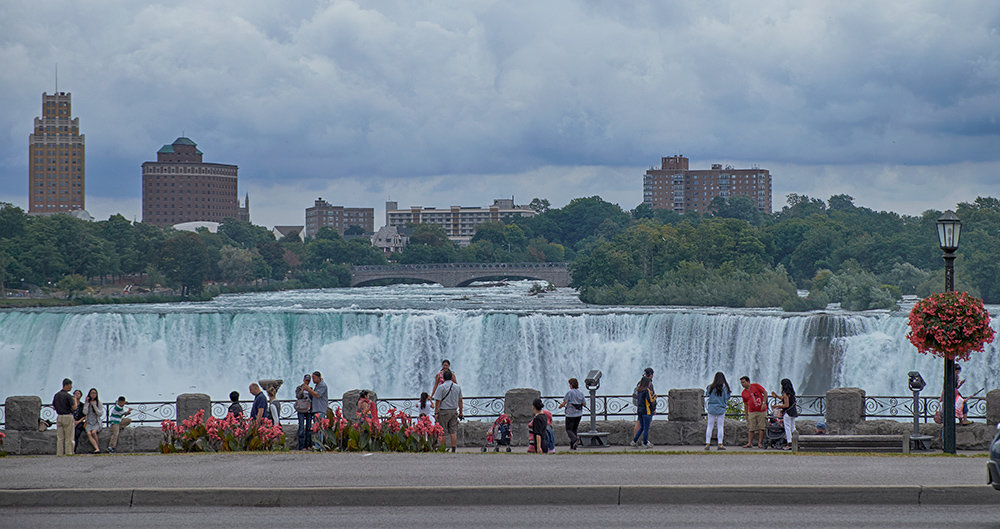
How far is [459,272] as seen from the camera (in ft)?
302

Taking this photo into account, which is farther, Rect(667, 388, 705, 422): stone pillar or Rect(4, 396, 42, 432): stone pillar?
Rect(4, 396, 42, 432): stone pillar

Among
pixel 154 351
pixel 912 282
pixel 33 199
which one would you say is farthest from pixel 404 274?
pixel 33 199

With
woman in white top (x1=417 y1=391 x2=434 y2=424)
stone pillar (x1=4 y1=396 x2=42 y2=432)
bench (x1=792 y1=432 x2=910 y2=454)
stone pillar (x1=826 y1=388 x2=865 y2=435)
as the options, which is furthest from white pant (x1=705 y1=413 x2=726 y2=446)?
stone pillar (x1=4 y1=396 x2=42 y2=432)

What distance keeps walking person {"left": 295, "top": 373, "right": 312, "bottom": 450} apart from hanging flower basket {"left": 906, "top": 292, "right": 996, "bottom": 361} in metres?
8.75

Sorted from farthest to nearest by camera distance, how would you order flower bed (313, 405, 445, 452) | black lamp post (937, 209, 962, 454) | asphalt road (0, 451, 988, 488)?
flower bed (313, 405, 445, 452)
black lamp post (937, 209, 962, 454)
asphalt road (0, 451, 988, 488)

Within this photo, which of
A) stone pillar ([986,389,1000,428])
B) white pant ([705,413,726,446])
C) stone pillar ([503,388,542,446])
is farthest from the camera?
stone pillar ([503,388,542,446])

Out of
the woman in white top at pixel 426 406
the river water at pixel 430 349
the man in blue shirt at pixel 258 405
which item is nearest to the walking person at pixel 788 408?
the woman in white top at pixel 426 406

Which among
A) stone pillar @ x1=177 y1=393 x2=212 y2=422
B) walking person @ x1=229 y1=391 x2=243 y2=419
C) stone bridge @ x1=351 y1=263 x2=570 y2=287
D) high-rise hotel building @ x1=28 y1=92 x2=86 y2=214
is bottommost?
stone pillar @ x1=177 y1=393 x2=212 y2=422

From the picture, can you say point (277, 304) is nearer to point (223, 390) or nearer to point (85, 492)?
point (223, 390)

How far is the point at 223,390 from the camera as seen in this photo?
3953 cm

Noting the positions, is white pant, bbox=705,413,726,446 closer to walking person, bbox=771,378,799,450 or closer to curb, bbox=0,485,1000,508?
walking person, bbox=771,378,799,450

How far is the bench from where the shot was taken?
566 inches

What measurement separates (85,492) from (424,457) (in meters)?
4.02

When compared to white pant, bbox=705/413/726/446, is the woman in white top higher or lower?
higher
